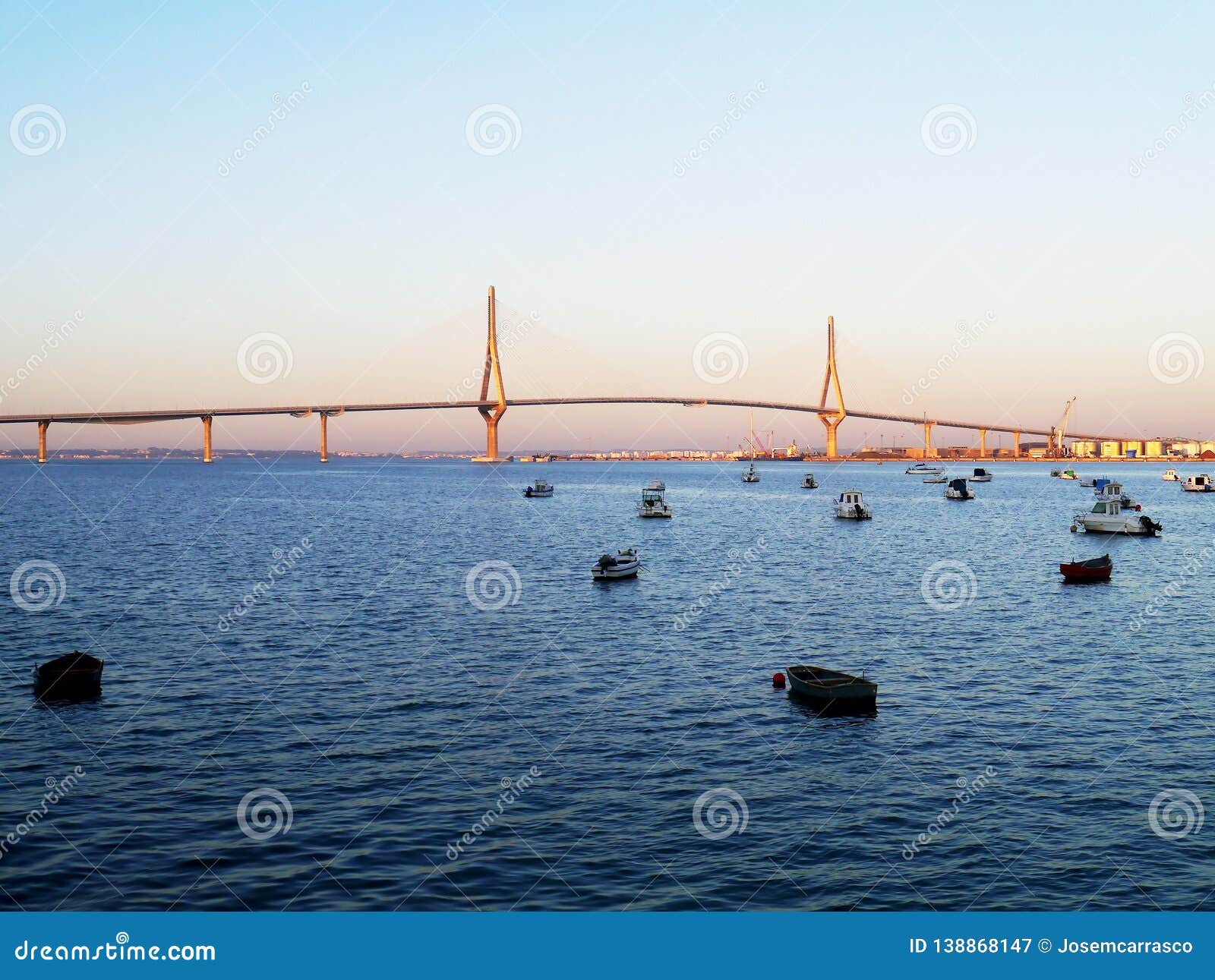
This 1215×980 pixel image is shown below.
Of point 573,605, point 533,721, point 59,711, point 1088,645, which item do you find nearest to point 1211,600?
point 1088,645

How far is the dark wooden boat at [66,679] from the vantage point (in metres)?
33.4

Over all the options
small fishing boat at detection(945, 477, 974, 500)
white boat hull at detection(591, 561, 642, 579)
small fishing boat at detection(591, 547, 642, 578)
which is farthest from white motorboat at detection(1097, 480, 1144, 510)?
white boat hull at detection(591, 561, 642, 579)

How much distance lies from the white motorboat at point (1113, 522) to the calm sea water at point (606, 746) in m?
33.2

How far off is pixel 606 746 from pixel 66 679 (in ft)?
59.5

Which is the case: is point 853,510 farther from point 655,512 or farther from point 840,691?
point 840,691

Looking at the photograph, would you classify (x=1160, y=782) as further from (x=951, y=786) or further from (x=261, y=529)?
(x=261, y=529)

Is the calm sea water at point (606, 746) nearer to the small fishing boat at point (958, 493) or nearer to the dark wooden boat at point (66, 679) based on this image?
the dark wooden boat at point (66, 679)

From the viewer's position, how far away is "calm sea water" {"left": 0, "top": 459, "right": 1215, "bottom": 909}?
2014 cm

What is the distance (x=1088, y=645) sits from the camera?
140 feet

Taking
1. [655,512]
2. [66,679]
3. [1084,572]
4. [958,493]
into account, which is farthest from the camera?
[958,493]

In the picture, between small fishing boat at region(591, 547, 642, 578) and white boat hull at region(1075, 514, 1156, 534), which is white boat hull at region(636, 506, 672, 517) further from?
small fishing boat at region(591, 547, 642, 578)

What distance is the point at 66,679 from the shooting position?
33.5 meters

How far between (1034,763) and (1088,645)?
1783 centimetres

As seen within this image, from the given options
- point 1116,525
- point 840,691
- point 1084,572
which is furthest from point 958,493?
point 840,691
